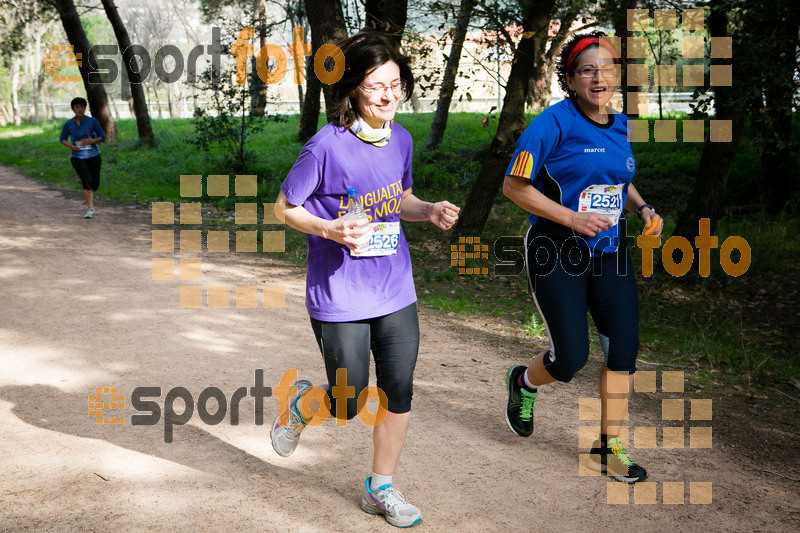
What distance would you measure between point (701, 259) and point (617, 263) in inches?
267

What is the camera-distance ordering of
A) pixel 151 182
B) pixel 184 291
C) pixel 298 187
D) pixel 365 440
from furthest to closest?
pixel 151 182 → pixel 184 291 → pixel 365 440 → pixel 298 187

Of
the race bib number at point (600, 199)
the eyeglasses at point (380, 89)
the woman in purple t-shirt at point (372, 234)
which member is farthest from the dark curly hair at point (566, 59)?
the eyeglasses at point (380, 89)

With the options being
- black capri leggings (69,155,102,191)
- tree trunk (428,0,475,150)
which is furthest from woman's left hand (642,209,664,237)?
black capri leggings (69,155,102,191)

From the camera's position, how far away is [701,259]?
33.1 ft

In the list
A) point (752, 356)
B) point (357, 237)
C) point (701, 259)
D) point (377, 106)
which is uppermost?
point (377, 106)

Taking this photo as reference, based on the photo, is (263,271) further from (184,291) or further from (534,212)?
(534,212)

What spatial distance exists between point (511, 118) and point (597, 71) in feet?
22.0

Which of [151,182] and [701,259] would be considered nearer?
[701,259]

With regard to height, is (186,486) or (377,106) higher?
(377,106)

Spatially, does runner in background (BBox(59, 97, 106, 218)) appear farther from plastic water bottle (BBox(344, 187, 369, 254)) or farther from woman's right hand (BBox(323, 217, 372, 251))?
woman's right hand (BBox(323, 217, 372, 251))

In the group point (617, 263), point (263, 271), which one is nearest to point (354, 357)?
point (617, 263)

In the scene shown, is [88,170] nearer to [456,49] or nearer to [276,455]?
[456,49]

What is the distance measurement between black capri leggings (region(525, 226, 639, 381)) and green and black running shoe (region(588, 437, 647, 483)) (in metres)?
0.52

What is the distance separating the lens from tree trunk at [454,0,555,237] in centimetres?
988
